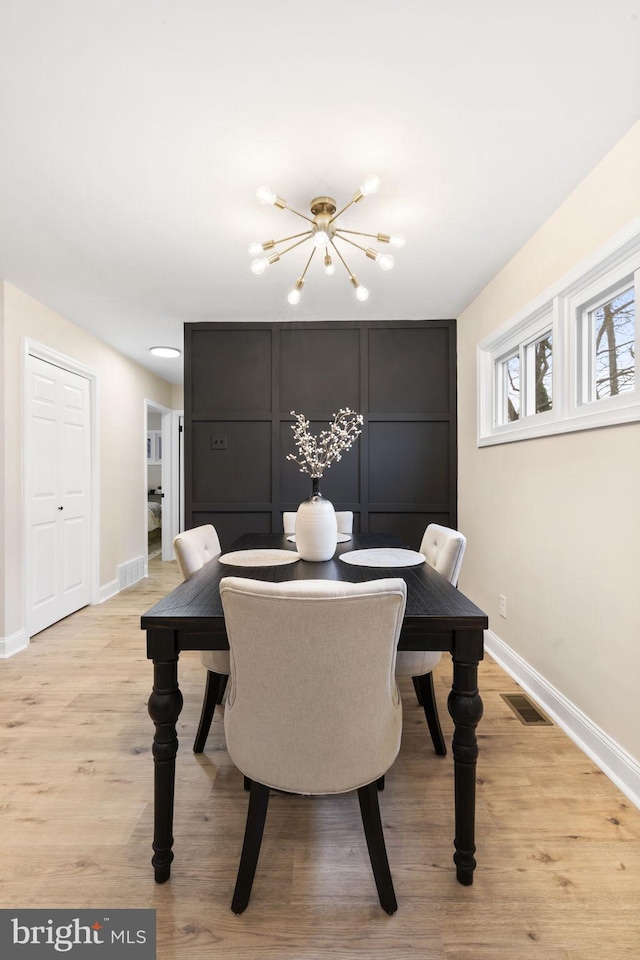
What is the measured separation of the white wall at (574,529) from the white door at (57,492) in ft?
10.5

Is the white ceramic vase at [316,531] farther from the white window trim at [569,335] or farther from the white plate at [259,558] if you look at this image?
the white window trim at [569,335]

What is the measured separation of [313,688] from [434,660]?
2.87ft

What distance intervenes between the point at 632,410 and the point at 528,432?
2.65 ft

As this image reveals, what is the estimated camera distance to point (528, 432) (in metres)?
2.45

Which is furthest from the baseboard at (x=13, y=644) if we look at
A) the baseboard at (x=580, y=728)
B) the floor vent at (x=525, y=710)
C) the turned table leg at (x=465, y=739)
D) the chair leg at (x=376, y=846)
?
the baseboard at (x=580, y=728)

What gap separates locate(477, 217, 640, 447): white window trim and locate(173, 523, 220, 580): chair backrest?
177cm

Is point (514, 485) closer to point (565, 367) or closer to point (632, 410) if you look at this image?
point (565, 367)

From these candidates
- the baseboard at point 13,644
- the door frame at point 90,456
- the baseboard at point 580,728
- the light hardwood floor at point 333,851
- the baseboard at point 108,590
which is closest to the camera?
the light hardwood floor at point 333,851

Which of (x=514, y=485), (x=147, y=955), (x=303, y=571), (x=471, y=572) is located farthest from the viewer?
(x=471, y=572)

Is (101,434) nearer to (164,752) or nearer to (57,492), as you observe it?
(57,492)

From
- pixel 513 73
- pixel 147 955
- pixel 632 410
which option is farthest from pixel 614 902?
pixel 513 73

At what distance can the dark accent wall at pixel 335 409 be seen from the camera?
366 cm

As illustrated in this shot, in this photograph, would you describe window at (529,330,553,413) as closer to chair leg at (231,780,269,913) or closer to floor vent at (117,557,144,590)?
chair leg at (231,780,269,913)

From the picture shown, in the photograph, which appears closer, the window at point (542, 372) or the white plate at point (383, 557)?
the white plate at point (383, 557)
